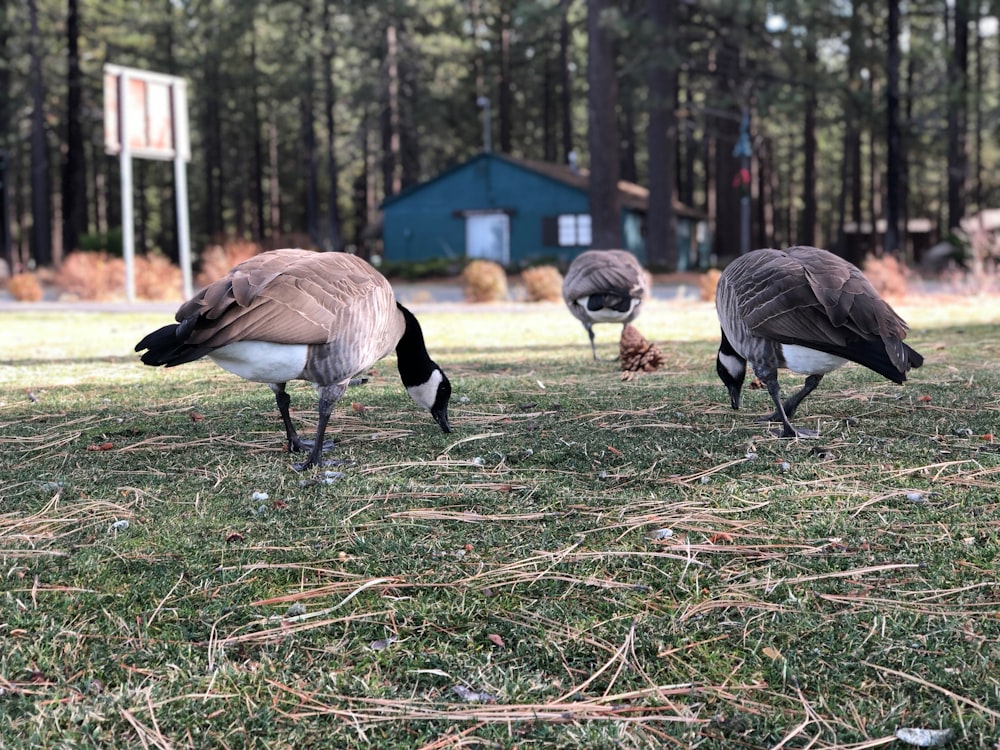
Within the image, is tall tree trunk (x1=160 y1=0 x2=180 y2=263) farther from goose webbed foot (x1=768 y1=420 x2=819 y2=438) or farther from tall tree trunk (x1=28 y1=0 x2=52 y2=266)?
goose webbed foot (x1=768 y1=420 x2=819 y2=438)

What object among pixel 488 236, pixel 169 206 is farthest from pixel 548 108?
pixel 169 206

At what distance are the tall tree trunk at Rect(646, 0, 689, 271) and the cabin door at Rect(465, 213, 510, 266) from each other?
8579 millimetres

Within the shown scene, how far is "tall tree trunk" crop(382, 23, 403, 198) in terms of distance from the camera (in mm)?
38594

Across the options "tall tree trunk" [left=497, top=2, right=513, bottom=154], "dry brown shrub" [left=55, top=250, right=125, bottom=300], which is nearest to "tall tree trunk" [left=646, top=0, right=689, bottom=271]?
"tall tree trunk" [left=497, top=2, right=513, bottom=154]

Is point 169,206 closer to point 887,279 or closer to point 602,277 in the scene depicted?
point 887,279

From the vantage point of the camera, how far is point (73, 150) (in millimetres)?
34219

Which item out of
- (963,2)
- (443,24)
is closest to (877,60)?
(963,2)

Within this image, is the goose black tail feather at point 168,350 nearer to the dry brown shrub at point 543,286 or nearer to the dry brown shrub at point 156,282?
the dry brown shrub at point 543,286

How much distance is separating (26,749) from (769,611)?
1840mm

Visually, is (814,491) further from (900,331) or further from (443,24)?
(443,24)

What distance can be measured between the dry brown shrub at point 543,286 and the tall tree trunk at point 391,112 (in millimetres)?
22614

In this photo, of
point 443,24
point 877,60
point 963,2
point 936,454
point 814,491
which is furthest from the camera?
point 443,24

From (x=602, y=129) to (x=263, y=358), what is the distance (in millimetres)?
24155

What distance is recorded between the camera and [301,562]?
9.65ft
